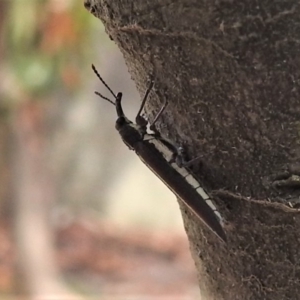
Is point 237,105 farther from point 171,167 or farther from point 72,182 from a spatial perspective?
point 72,182

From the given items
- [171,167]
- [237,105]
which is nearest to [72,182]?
[171,167]

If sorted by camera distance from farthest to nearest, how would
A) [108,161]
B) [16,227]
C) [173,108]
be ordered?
[108,161] → [16,227] → [173,108]

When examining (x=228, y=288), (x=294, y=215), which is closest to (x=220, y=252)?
(x=228, y=288)

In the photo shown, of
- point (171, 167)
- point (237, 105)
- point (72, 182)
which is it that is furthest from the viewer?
point (72, 182)

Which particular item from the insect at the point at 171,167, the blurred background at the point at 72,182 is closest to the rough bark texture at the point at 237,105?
the insect at the point at 171,167

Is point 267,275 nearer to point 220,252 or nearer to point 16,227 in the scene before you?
point 220,252

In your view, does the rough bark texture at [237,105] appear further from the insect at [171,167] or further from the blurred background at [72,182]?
the blurred background at [72,182]

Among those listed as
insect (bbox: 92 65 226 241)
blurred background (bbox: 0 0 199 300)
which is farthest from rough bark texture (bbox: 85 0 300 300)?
blurred background (bbox: 0 0 199 300)
